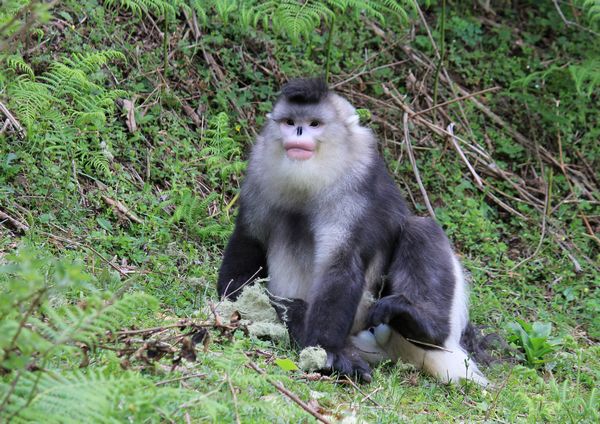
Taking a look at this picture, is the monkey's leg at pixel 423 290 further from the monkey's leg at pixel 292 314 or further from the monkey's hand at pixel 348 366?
the monkey's leg at pixel 292 314

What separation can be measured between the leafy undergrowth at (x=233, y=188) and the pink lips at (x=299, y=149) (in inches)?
41.7

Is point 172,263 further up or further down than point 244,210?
further down

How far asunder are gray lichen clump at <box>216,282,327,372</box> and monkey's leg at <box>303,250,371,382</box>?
0.22 metres

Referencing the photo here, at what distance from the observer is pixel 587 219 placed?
30.2 feet

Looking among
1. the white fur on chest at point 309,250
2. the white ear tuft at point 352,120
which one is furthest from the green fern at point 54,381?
the white ear tuft at point 352,120

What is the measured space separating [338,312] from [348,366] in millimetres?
317

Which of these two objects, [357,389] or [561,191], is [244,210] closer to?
[357,389]

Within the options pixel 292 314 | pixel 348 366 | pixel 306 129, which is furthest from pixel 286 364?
pixel 306 129

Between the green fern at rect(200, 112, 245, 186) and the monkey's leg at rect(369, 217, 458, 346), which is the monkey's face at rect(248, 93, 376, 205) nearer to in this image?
the monkey's leg at rect(369, 217, 458, 346)

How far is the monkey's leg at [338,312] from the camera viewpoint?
5113 millimetres

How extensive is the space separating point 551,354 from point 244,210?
7.88 ft

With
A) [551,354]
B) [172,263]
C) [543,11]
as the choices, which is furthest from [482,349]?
[543,11]

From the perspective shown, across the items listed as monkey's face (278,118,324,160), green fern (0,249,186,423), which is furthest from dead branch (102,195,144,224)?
green fern (0,249,186,423)

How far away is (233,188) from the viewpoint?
821cm
